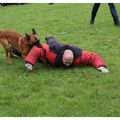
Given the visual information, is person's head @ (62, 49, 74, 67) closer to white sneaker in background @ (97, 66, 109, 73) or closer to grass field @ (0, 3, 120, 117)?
grass field @ (0, 3, 120, 117)

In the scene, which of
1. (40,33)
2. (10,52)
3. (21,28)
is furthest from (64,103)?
(21,28)

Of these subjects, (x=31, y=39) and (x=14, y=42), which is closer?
(x=31, y=39)

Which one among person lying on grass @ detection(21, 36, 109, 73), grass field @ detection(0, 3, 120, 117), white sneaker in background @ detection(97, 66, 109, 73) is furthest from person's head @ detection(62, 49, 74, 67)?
white sneaker in background @ detection(97, 66, 109, 73)

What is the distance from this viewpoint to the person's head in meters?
8.28

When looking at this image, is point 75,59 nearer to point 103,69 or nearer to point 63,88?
point 103,69

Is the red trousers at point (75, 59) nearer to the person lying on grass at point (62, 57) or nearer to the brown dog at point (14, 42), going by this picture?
the person lying on grass at point (62, 57)

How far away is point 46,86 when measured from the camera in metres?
7.39

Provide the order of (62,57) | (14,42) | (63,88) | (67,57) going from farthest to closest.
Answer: (14,42) < (62,57) < (67,57) < (63,88)

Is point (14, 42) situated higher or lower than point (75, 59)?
higher

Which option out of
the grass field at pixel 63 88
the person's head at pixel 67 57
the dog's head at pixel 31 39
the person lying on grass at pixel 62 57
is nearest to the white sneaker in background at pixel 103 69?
the person lying on grass at pixel 62 57

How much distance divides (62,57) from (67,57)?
0.15m

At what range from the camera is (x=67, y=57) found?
8.29 metres

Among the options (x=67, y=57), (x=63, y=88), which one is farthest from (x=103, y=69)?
(x=63, y=88)

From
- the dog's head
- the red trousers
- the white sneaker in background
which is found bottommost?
the white sneaker in background
